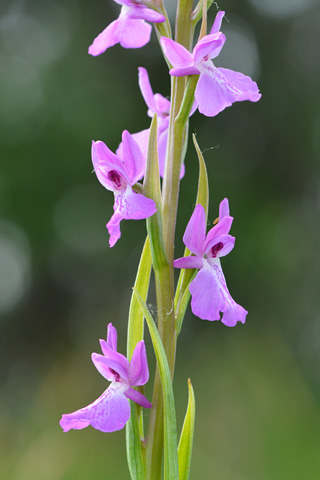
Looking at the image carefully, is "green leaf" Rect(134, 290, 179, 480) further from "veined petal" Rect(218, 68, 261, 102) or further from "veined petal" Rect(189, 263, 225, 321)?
"veined petal" Rect(218, 68, 261, 102)

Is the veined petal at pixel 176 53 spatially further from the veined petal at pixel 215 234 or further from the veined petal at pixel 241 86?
the veined petal at pixel 215 234

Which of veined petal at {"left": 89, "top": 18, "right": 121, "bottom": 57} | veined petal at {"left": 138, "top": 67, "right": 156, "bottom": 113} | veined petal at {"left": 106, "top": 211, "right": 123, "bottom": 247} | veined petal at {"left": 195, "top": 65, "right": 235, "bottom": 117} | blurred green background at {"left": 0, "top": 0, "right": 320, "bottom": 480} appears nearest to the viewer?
veined petal at {"left": 106, "top": 211, "right": 123, "bottom": 247}

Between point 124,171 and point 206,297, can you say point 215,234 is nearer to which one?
point 206,297

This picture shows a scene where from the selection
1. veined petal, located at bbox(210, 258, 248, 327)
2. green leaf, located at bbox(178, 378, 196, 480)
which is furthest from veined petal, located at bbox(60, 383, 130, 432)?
veined petal, located at bbox(210, 258, 248, 327)

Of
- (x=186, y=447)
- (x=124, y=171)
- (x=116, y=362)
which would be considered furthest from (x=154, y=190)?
(x=186, y=447)

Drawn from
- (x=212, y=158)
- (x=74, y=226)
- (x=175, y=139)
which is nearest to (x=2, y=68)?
(x=74, y=226)

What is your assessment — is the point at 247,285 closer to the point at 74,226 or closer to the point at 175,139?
the point at 74,226

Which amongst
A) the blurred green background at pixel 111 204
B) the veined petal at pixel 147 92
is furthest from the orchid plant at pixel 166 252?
the blurred green background at pixel 111 204
